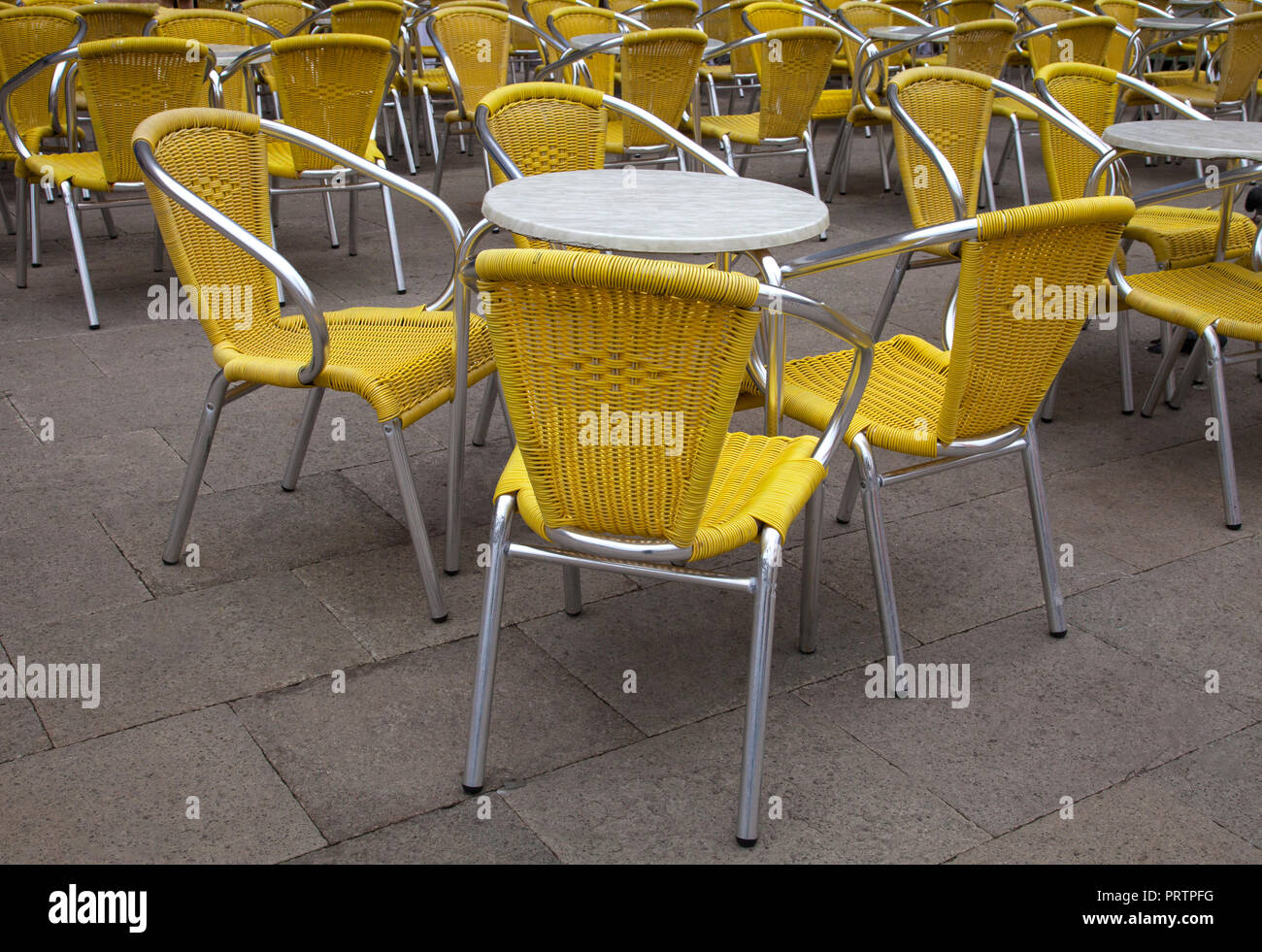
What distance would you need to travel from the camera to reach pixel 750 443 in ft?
7.12

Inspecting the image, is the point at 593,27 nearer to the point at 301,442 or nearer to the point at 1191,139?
the point at 1191,139

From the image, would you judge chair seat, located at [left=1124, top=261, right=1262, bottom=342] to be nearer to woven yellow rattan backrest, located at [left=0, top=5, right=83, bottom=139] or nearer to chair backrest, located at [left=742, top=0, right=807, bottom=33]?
chair backrest, located at [left=742, top=0, right=807, bottom=33]

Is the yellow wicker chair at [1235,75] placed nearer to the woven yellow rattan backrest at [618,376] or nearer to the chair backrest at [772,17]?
the chair backrest at [772,17]

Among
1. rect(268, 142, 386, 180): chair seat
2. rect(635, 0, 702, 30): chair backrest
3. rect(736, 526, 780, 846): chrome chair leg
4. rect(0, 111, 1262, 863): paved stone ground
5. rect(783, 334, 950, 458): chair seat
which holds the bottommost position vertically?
rect(0, 111, 1262, 863): paved stone ground

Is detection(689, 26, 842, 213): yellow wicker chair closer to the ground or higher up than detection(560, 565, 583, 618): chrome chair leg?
higher up

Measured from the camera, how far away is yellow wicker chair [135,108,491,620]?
236 cm

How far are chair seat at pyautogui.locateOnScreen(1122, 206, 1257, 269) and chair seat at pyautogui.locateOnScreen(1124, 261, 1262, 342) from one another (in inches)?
2.3

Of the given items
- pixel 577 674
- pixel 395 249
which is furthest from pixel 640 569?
pixel 395 249

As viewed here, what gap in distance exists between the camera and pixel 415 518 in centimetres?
242

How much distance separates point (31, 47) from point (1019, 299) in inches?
163

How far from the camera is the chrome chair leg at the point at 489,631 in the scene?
1.89m

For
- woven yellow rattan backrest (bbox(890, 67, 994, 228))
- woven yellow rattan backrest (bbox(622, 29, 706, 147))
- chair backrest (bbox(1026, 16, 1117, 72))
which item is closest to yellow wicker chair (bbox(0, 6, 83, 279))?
woven yellow rattan backrest (bbox(622, 29, 706, 147))

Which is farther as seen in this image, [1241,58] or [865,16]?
[865,16]
